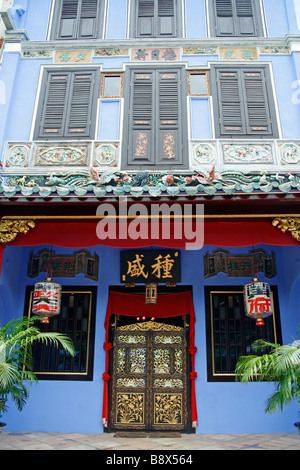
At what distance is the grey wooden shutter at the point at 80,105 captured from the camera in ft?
22.8

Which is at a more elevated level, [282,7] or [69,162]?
[282,7]

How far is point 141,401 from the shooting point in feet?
20.9

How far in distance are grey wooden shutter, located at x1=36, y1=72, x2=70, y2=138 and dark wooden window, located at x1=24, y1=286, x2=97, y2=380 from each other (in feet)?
9.50

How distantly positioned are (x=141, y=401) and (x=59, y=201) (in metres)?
3.69

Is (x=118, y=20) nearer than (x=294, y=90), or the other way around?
(x=294, y=90)

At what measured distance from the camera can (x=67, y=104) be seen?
23.6 ft

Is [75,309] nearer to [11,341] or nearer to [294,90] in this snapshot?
[11,341]

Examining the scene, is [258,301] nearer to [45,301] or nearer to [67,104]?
[45,301]

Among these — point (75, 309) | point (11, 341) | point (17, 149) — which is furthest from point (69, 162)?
point (11, 341)

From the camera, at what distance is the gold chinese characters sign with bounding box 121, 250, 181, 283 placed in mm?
6508

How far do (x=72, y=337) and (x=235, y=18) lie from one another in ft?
23.6

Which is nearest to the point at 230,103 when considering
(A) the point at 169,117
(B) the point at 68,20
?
(A) the point at 169,117
